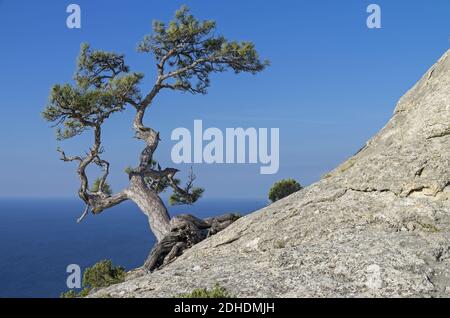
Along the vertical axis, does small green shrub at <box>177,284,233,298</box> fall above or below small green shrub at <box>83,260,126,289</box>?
above

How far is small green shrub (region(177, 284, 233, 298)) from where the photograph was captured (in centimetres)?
1040

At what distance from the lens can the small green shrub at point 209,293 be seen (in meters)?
10.4

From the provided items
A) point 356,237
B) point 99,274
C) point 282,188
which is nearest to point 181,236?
point 99,274

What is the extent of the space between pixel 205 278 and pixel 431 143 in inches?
330

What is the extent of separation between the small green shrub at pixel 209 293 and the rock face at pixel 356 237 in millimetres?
213

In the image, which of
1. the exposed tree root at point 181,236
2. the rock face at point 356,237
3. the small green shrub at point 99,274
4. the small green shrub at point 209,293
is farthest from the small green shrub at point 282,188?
the small green shrub at point 209,293

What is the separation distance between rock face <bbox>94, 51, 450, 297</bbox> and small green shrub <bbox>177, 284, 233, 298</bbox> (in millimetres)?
213

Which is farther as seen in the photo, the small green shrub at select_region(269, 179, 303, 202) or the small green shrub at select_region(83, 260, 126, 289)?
the small green shrub at select_region(269, 179, 303, 202)

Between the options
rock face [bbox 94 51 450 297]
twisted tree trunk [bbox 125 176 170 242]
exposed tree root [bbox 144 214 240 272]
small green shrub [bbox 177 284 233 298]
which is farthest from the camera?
twisted tree trunk [bbox 125 176 170 242]
